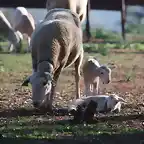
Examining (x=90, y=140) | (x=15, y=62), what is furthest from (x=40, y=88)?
(x=15, y=62)

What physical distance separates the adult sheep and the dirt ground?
0.60 metres

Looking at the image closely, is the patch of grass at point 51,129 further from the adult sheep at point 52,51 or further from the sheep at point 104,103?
the sheep at point 104,103

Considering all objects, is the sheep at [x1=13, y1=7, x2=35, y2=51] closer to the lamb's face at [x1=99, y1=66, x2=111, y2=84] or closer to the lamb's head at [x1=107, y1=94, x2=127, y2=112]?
the lamb's face at [x1=99, y1=66, x2=111, y2=84]

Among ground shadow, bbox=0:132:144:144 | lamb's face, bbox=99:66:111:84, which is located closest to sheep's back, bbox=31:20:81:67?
lamb's face, bbox=99:66:111:84

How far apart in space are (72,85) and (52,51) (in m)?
2.46

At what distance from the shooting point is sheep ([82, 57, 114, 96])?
27.7ft

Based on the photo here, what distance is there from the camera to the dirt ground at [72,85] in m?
8.16

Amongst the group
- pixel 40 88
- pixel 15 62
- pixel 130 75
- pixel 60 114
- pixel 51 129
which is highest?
pixel 40 88

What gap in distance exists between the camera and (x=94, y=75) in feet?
27.9

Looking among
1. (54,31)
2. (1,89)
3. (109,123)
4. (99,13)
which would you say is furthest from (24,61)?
(99,13)

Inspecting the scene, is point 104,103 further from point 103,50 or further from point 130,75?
point 103,50

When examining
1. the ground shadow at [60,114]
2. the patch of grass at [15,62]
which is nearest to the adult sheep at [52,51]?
the ground shadow at [60,114]

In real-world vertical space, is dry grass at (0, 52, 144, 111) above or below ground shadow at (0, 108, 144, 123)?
below

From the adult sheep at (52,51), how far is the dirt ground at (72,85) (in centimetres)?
60
